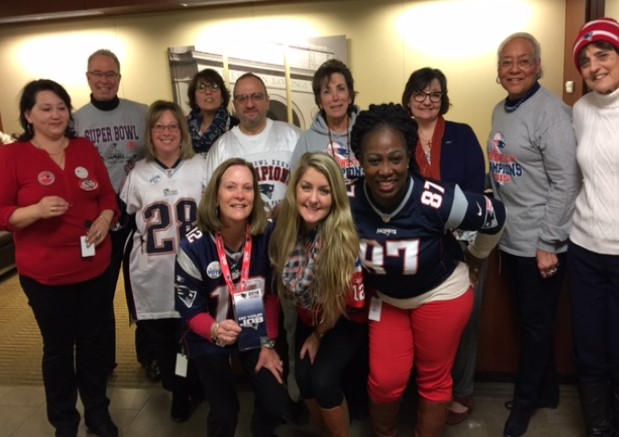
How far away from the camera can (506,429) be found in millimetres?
2188

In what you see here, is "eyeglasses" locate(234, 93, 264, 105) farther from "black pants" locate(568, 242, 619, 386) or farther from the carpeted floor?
the carpeted floor

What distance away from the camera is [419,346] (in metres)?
1.92

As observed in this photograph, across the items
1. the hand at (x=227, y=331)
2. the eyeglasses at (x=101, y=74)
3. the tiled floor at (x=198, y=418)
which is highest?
the eyeglasses at (x=101, y=74)

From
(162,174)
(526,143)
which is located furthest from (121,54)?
(526,143)

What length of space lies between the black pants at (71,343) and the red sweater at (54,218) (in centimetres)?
7

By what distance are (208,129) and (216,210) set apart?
850mm

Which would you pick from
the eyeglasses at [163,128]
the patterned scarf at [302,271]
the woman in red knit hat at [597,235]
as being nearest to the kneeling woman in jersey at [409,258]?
the patterned scarf at [302,271]

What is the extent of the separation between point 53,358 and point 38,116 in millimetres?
1008

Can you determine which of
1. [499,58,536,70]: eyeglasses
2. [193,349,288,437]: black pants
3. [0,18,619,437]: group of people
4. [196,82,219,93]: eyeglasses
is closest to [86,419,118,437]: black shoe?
[0,18,619,437]: group of people

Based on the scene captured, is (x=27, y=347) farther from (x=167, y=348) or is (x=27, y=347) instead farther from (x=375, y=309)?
(x=375, y=309)

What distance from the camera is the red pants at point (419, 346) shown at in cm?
187

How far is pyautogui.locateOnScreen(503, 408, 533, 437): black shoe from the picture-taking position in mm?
2170

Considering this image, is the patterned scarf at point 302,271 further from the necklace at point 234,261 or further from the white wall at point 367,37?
the white wall at point 367,37

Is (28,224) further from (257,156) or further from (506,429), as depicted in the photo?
(506,429)
